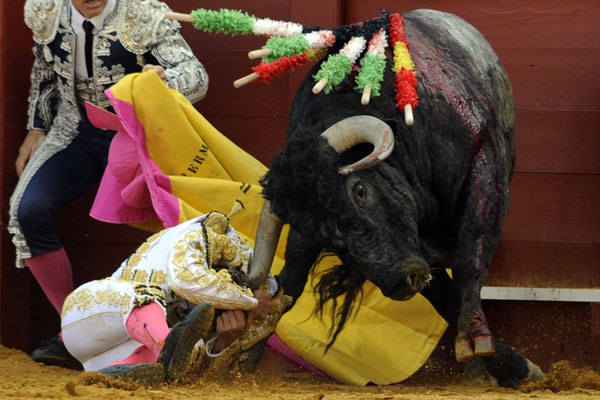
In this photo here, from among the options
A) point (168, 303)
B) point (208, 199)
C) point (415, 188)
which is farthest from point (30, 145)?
point (415, 188)

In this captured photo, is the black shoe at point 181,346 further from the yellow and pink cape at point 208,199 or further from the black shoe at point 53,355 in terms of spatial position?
the black shoe at point 53,355

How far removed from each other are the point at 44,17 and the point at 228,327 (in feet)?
6.14

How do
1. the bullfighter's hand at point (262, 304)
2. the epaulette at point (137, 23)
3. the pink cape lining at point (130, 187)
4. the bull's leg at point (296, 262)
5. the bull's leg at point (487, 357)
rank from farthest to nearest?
the epaulette at point (137, 23), the pink cape lining at point (130, 187), the bull's leg at point (296, 262), the bull's leg at point (487, 357), the bullfighter's hand at point (262, 304)

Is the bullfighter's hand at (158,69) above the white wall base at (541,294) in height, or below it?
above

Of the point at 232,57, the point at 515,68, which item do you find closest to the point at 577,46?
the point at 515,68

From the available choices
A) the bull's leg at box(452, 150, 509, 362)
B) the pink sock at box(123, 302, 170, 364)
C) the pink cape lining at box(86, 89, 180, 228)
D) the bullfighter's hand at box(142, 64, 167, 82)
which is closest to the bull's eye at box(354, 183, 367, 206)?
the bull's leg at box(452, 150, 509, 362)

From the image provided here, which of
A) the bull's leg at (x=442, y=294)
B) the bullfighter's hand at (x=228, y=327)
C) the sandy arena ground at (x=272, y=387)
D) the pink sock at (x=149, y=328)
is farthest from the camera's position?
the bull's leg at (x=442, y=294)

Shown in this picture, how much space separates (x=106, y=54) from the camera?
491 centimetres

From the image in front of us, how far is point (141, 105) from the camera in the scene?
4598 mm

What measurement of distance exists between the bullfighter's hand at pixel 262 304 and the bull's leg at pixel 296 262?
31 centimetres

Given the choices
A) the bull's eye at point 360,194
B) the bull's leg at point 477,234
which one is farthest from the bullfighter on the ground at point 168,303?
the bull's leg at point 477,234

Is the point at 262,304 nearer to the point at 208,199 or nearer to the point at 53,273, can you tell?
the point at 208,199

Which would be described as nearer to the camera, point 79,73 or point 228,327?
point 228,327

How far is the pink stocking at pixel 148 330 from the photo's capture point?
3.45m
